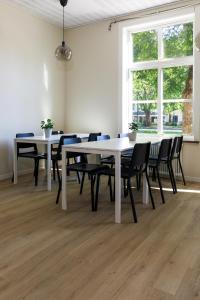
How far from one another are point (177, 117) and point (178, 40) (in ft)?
Result: 4.39

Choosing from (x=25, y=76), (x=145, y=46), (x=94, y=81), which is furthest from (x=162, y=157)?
(x=25, y=76)

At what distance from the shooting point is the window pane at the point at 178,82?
4.85 meters

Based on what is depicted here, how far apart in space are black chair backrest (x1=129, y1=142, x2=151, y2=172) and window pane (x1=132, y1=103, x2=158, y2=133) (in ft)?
7.02

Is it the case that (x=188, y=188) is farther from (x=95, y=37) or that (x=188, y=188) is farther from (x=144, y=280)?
(x=95, y=37)

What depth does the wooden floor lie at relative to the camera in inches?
68.6

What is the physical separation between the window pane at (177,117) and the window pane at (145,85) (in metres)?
0.36

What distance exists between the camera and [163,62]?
5035 mm

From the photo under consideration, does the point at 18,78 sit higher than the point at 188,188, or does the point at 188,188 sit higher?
the point at 18,78

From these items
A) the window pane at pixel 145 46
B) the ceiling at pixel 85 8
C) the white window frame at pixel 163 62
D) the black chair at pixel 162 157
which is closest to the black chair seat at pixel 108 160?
the black chair at pixel 162 157

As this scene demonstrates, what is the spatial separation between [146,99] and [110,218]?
9.89ft

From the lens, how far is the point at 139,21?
5105 mm

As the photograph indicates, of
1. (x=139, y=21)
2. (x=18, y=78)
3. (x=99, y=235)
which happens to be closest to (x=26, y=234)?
(x=99, y=235)

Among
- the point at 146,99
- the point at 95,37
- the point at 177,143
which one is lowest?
the point at 177,143

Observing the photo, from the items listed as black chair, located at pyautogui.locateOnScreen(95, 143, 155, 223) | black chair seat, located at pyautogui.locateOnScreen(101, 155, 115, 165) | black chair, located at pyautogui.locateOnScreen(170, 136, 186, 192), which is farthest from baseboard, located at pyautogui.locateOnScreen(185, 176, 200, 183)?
black chair, located at pyautogui.locateOnScreen(95, 143, 155, 223)
